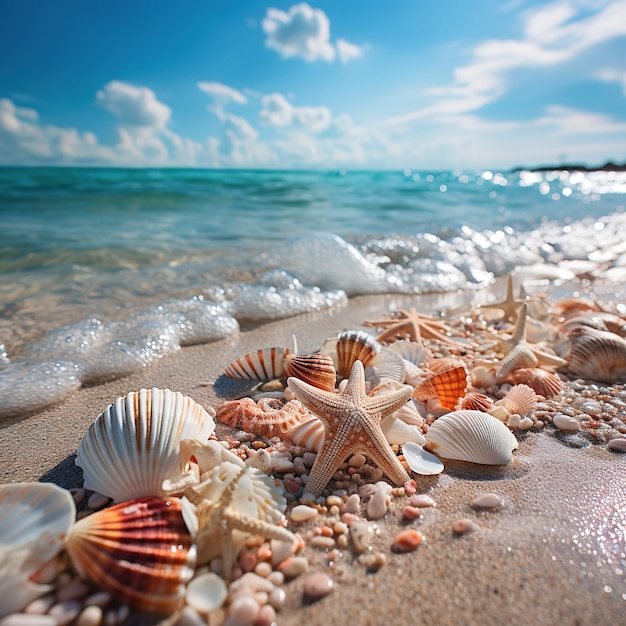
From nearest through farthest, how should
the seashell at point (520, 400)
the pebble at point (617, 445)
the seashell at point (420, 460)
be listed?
1. the seashell at point (420, 460)
2. the pebble at point (617, 445)
3. the seashell at point (520, 400)

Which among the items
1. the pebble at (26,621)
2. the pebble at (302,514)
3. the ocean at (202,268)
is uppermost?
the pebble at (26,621)

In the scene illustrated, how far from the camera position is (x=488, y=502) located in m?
1.84

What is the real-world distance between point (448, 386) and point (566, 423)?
2.10ft

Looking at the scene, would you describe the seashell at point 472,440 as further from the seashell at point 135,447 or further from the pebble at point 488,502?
the seashell at point 135,447

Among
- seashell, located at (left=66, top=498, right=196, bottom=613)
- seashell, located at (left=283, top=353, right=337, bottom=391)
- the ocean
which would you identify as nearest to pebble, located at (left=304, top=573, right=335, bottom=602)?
seashell, located at (left=66, top=498, right=196, bottom=613)

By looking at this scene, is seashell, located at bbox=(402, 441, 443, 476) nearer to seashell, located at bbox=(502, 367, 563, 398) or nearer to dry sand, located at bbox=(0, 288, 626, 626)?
dry sand, located at bbox=(0, 288, 626, 626)

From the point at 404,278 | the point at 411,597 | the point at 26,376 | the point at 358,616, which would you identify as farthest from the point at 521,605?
the point at 404,278

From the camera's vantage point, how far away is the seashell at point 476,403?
251 centimetres

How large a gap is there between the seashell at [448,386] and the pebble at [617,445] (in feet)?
2.42

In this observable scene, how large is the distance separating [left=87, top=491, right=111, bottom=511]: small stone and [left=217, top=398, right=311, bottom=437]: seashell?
29.2 inches

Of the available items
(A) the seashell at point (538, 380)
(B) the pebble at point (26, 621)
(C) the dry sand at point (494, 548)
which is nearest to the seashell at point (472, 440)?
(C) the dry sand at point (494, 548)

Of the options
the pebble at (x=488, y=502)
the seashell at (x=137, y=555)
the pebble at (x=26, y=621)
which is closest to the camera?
the pebble at (x=26, y=621)

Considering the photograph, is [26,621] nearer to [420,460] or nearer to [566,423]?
[420,460]

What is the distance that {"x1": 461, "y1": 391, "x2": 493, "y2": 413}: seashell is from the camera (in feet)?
8.23
